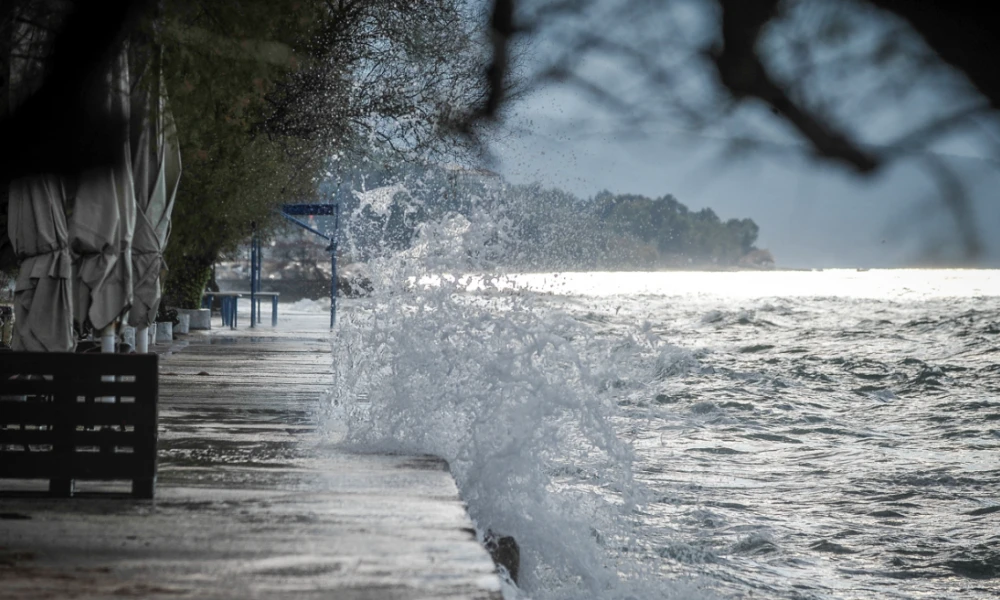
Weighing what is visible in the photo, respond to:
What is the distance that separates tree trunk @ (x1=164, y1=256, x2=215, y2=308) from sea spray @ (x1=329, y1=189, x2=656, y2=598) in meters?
9.54

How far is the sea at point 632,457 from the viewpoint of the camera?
19.1 feet

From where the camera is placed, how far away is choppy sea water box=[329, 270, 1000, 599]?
5852 mm

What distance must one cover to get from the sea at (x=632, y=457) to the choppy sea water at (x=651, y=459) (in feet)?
0.06

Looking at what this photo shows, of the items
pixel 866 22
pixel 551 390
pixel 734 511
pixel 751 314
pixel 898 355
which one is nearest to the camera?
pixel 866 22

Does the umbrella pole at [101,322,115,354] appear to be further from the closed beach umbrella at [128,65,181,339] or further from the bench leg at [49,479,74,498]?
the bench leg at [49,479,74,498]

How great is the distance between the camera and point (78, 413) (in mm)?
4043

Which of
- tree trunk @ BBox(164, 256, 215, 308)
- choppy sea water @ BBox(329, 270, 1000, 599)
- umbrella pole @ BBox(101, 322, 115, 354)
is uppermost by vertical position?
tree trunk @ BBox(164, 256, 215, 308)

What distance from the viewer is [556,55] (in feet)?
3.58

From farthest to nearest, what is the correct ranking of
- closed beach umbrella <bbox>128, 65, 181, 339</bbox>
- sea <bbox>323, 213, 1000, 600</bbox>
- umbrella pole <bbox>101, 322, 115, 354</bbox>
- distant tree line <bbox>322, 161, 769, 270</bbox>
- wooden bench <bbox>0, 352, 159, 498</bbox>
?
closed beach umbrella <bbox>128, 65, 181, 339</bbox>
umbrella pole <bbox>101, 322, 115, 354</bbox>
sea <bbox>323, 213, 1000, 600</bbox>
wooden bench <bbox>0, 352, 159, 498</bbox>
distant tree line <bbox>322, 161, 769, 270</bbox>

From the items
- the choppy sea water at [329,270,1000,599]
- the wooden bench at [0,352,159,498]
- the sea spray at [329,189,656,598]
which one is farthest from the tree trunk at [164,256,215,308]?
the wooden bench at [0,352,159,498]

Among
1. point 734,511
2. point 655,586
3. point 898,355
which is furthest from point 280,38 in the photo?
point 898,355

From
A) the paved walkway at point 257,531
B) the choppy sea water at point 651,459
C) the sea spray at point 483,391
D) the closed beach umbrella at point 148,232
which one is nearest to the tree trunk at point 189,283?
the choppy sea water at point 651,459

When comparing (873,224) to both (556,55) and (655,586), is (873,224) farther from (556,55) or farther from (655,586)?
(655,586)

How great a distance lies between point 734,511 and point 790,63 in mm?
8775
